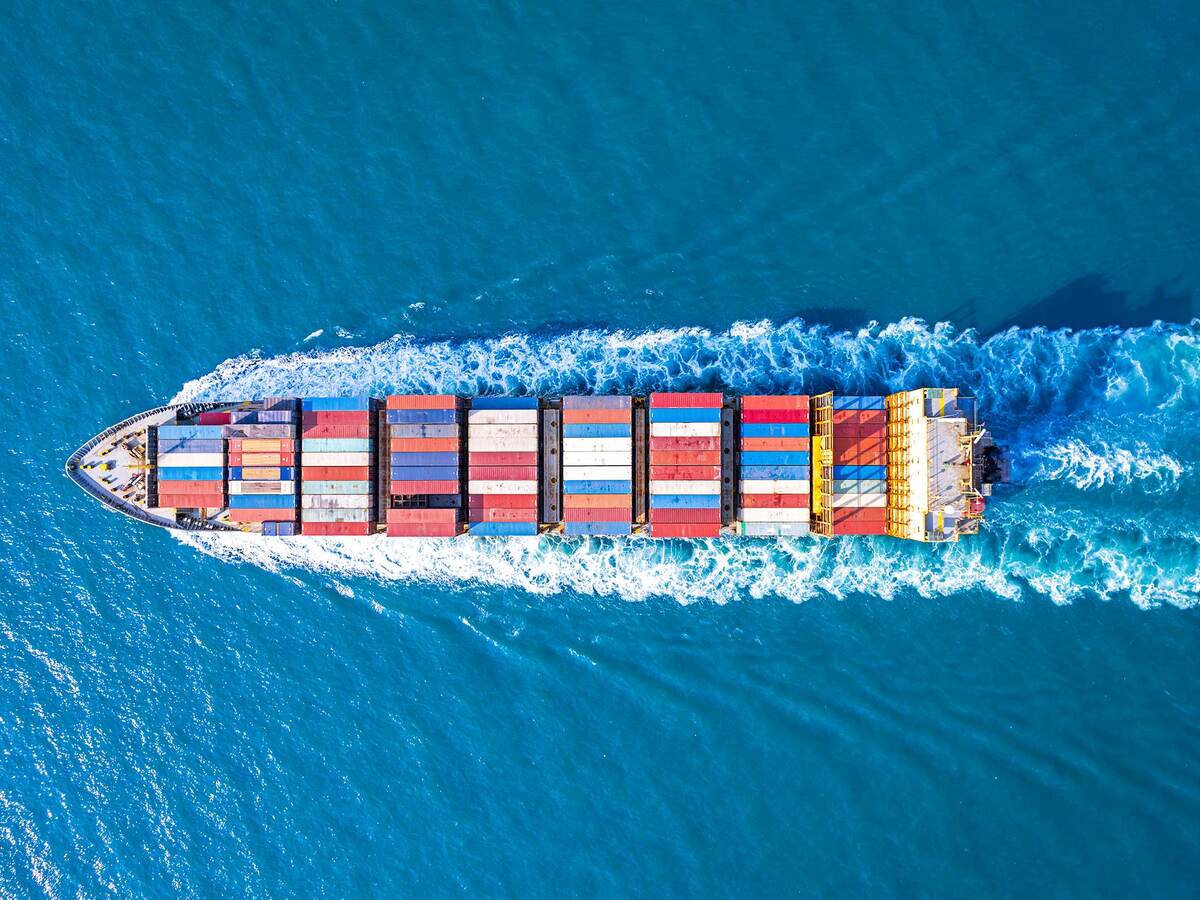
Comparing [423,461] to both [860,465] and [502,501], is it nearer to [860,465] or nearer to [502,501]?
[502,501]

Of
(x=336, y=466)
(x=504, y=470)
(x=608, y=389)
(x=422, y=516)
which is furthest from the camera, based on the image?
(x=608, y=389)

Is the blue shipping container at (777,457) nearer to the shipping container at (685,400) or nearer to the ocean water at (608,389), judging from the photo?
the shipping container at (685,400)

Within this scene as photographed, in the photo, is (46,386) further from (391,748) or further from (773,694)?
(773,694)

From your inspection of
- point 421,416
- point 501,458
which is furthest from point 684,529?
point 421,416

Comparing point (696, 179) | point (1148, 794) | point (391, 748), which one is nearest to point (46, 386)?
point (391, 748)

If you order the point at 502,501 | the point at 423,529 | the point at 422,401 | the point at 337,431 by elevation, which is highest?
the point at 422,401

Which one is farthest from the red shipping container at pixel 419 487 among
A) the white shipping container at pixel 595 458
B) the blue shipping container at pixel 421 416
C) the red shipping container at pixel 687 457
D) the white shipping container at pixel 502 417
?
the red shipping container at pixel 687 457
